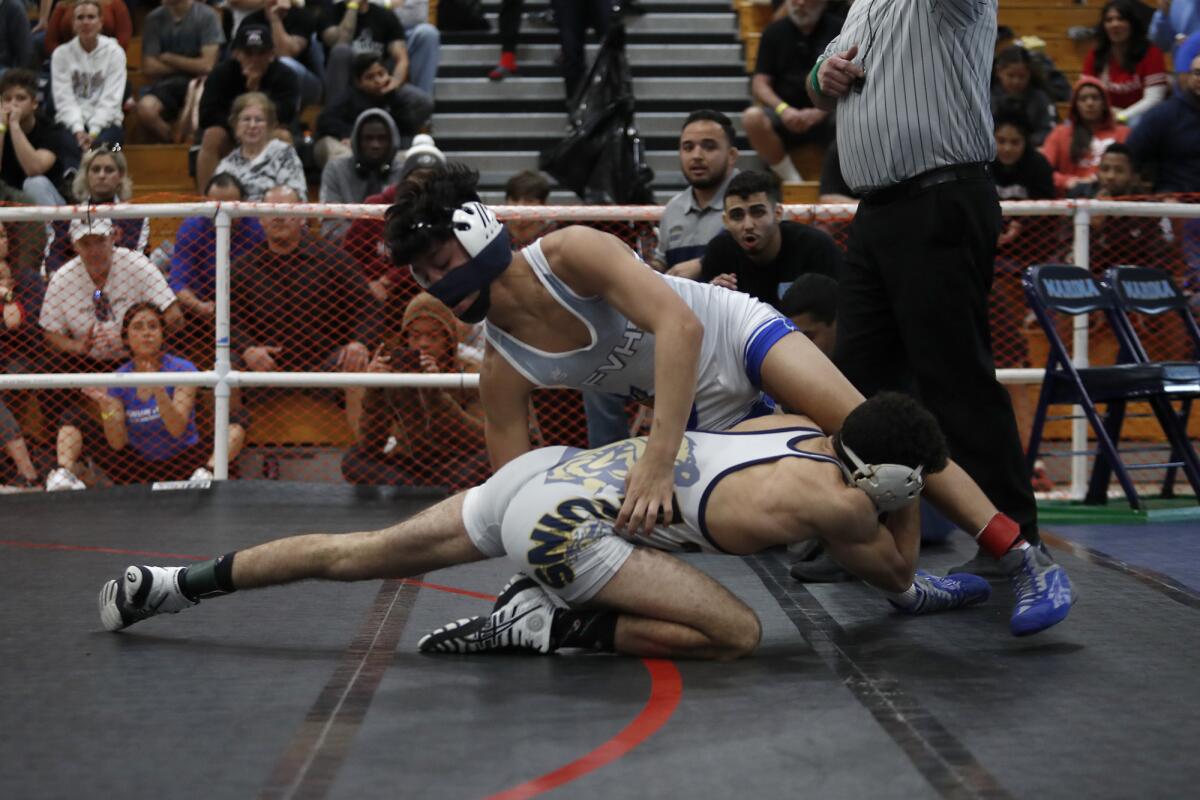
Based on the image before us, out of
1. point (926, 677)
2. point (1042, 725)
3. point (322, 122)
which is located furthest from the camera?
point (322, 122)

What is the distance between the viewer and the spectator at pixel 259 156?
765 cm

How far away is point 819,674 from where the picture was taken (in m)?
3.17

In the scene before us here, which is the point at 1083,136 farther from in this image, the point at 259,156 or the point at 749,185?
the point at 259,156

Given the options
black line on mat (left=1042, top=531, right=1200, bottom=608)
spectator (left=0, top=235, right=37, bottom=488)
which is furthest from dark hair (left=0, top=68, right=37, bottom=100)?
black line on mat (left=1042, top=531, right=1200, bottom=608)

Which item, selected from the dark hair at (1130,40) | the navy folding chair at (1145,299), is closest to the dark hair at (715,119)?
the navy folding chair at (1145,299)

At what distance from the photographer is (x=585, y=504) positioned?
3250mm

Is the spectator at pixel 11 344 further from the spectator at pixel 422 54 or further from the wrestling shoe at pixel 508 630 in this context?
the wrestling shoe at pixel 508 630

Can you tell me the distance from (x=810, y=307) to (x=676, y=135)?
4.49 metres

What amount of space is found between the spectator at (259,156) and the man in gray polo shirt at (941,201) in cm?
412

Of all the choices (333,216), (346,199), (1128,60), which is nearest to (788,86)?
(1128,60)

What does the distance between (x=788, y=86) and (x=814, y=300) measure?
3704 mm

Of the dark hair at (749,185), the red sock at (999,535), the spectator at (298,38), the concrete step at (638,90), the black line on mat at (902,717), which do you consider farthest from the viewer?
the concrete step at (638,90)

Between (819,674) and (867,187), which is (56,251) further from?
(819,674)

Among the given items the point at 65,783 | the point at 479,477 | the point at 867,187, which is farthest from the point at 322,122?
the point at 65,783
